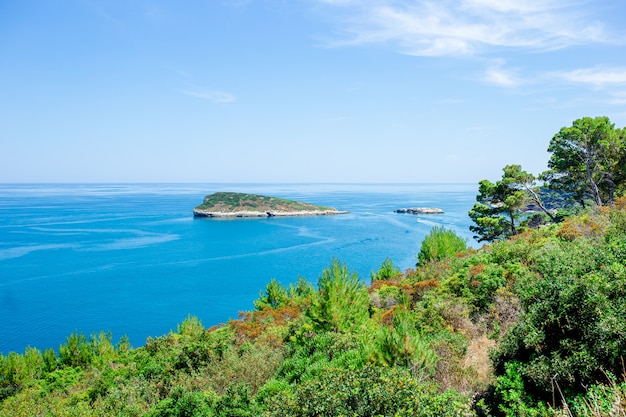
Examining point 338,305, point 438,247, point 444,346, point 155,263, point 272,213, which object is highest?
point 444,346

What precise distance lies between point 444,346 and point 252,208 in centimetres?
13092

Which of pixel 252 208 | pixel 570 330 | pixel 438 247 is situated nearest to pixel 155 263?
pixel 438 247

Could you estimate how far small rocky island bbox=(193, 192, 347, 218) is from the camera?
442 ft

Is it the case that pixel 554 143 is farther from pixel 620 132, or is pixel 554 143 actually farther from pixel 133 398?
pixel 133 398

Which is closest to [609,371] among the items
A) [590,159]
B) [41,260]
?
[590,159]

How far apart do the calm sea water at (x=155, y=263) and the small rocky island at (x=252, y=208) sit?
14692 millimetres

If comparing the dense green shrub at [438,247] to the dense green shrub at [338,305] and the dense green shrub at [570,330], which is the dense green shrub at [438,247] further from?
the dense green shrub at [570,330]

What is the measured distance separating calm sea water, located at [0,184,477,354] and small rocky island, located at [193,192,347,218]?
48.2ft

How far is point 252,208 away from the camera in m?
141

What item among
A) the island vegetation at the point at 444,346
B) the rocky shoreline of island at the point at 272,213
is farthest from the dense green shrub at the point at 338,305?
the rocky shoreline of island at the point at 272,213

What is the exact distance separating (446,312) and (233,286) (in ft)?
146

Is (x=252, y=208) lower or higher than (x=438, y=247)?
lower

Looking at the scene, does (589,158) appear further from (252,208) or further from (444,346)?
(252,208)

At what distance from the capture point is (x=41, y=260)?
69.3 meters
